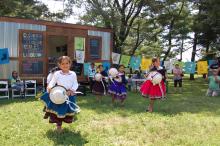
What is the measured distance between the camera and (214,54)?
2541 centimetres

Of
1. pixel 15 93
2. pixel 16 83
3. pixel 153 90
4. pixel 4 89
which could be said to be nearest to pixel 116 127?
pixel 153 90

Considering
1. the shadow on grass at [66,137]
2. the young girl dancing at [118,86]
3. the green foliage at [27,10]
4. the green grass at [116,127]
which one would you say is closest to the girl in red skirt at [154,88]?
the green grass at [116,127]

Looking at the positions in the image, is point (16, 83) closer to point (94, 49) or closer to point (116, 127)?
point (94, 49)

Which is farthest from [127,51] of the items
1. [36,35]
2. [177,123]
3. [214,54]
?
[177,123]

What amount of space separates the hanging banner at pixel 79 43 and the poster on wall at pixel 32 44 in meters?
1.65

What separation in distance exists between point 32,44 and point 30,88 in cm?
206

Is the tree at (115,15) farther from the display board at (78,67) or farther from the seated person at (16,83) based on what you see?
the seated person at (16,83)

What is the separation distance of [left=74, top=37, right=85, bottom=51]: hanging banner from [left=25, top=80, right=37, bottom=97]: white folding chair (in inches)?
114

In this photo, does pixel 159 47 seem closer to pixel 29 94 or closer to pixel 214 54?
pixel 214 54

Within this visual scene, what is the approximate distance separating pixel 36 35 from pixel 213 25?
11198 millimetres

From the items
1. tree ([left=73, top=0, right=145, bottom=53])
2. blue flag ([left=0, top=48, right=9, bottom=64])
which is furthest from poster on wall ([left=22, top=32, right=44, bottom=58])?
tree ([left=73, top=0, right=145, bottom=53])

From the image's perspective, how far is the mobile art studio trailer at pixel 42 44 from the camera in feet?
47.9

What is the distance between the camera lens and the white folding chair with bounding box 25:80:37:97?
14.1m

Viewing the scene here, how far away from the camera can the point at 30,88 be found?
556 inches
